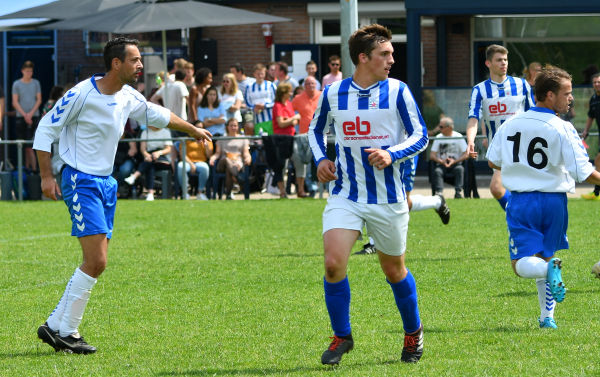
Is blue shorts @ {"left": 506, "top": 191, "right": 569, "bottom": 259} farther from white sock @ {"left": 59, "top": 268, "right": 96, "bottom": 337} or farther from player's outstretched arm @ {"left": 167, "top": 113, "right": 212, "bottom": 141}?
white sock @ {"left": 59, "top": 268, "right": 96, "bottom": 337}

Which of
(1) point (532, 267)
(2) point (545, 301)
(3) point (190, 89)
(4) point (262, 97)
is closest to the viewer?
(1) point (532, 267)

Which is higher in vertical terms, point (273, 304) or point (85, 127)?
point (85, 127)

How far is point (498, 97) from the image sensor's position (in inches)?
463

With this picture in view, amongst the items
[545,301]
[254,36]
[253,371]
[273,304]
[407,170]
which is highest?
[254,36]

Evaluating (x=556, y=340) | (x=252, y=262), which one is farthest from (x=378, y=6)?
(x=556, y=340)

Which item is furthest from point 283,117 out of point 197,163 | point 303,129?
point 197,163

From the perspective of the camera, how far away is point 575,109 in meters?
21.8

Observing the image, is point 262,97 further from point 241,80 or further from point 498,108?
point 498,108

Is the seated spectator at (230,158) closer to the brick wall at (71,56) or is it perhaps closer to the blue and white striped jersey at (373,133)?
the brick wall at (71,56)

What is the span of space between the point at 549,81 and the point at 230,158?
1145 centimetres

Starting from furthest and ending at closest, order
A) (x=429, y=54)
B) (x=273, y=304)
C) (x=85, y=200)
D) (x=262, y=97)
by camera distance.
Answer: (x=429, y=54) < (x=262, y=97) < (x=273, y=304) < (x=85, y=200)

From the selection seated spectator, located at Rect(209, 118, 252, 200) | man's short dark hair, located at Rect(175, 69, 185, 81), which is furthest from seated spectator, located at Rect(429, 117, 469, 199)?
man's short dark hair, located at Rect(175, 69, 185, 81)

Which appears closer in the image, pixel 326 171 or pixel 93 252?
pixel 326 171

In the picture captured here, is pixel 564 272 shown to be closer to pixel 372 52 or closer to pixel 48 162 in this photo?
pixel 372 52
